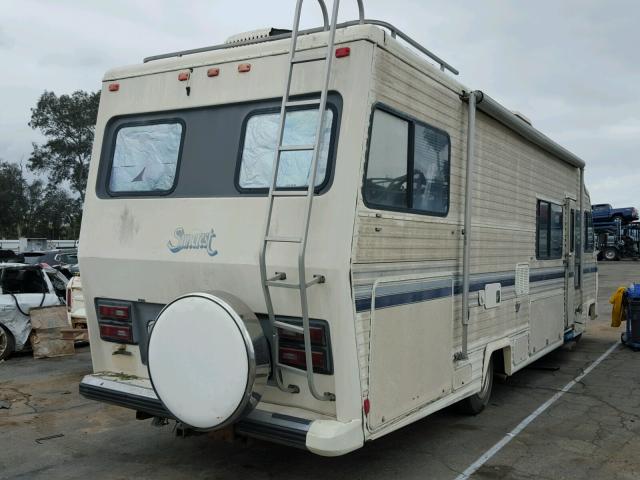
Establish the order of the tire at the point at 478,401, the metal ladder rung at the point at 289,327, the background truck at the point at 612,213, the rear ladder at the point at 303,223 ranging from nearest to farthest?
the rear ladder at the point at 303,223 → the metal ladder rung at the point at 289,327 → the tire at the point at 478,401 → the background truck at the point at 612,213

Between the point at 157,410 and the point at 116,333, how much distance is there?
82 cm

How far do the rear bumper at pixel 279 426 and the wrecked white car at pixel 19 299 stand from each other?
5779mm

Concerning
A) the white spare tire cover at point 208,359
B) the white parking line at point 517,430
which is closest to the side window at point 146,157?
the white spare tire cover at point 208,359

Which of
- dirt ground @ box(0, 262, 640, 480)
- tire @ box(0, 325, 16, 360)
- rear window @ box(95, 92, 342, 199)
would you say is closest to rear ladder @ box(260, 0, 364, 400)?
rear window @ box(95, 92, 342, 199)

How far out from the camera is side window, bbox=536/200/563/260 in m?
7.40

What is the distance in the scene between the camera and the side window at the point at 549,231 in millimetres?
7402

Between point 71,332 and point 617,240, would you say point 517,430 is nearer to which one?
point 71,332

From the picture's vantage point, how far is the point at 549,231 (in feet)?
25.5

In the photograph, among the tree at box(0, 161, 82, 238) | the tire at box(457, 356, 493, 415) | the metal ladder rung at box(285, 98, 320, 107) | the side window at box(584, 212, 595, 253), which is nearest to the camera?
the metal ladder rung at box(285, 98, 320, 107)

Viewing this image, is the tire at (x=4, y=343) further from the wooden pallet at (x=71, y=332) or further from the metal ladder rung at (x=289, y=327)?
the metal ladder rung at (x=289, y=327)

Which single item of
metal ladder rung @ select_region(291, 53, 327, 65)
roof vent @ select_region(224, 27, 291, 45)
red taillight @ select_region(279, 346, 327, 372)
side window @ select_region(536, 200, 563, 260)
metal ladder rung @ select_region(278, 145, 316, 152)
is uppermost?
roof vent @ select_region(224, 27, 291, 45)

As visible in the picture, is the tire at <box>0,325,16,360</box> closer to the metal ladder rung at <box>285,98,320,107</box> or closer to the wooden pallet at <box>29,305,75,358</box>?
the wooden pallet at <box>29,305,75,358</box>

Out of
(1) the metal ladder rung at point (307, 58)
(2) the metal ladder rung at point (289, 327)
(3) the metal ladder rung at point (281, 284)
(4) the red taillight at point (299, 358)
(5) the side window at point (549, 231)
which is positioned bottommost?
(4) the red taillight at point (299, 358)

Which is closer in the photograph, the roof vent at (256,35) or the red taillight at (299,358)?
the red taillight at (299,358)
